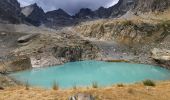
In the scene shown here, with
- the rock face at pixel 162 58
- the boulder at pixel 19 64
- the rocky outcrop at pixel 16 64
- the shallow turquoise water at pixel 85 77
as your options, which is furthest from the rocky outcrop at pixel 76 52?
the shallow turquoise water at pixel 85 77

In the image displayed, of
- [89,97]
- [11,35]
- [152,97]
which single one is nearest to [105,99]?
[89,97]

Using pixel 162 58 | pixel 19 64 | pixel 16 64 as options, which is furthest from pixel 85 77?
pixel 162 58

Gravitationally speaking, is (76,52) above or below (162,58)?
above

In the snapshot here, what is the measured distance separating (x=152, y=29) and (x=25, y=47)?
105154 mm

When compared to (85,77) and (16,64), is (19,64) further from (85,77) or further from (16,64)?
(85,77)

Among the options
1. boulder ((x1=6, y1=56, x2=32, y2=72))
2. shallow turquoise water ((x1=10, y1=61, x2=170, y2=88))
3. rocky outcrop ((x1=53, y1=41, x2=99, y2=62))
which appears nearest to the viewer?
shallow turquoise water ((x1=10, y1=61, x2=170, y2=88))

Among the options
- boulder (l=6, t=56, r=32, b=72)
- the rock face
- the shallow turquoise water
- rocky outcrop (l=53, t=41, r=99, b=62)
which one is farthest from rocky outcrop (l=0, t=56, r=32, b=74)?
the rock face

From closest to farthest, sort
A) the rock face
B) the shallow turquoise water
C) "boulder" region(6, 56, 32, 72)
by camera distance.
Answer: the shallow turquoise water
"boulder" region(6, 56, 32, 72)
the rock face

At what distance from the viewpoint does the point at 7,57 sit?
99125 millimetres

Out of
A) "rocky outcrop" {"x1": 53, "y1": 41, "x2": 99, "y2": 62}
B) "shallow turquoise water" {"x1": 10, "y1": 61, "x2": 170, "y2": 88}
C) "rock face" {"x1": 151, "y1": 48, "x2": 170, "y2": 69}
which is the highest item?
"rocky outcrop" {"x1": 53, "y1": 41, "x2": 99, "y2": 62}

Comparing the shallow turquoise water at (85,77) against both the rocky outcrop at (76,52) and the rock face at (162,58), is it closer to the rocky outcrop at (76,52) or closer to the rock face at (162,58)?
the rock face at (162,58)

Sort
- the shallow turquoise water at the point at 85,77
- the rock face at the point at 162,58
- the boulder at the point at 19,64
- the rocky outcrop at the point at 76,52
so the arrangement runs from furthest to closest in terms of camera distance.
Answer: the rocky outcrop at the point at 76,52, the rock face at the point at 162,58, the boulder at the point at 19,64, the shallow turquoise water at the point at 85,77

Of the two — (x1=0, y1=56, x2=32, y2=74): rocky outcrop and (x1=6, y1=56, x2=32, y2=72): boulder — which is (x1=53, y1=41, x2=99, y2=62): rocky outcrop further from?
(x1=0, y1=56, x2=32, y2=74): rocky outcrop

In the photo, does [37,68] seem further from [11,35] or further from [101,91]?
[101,91]
